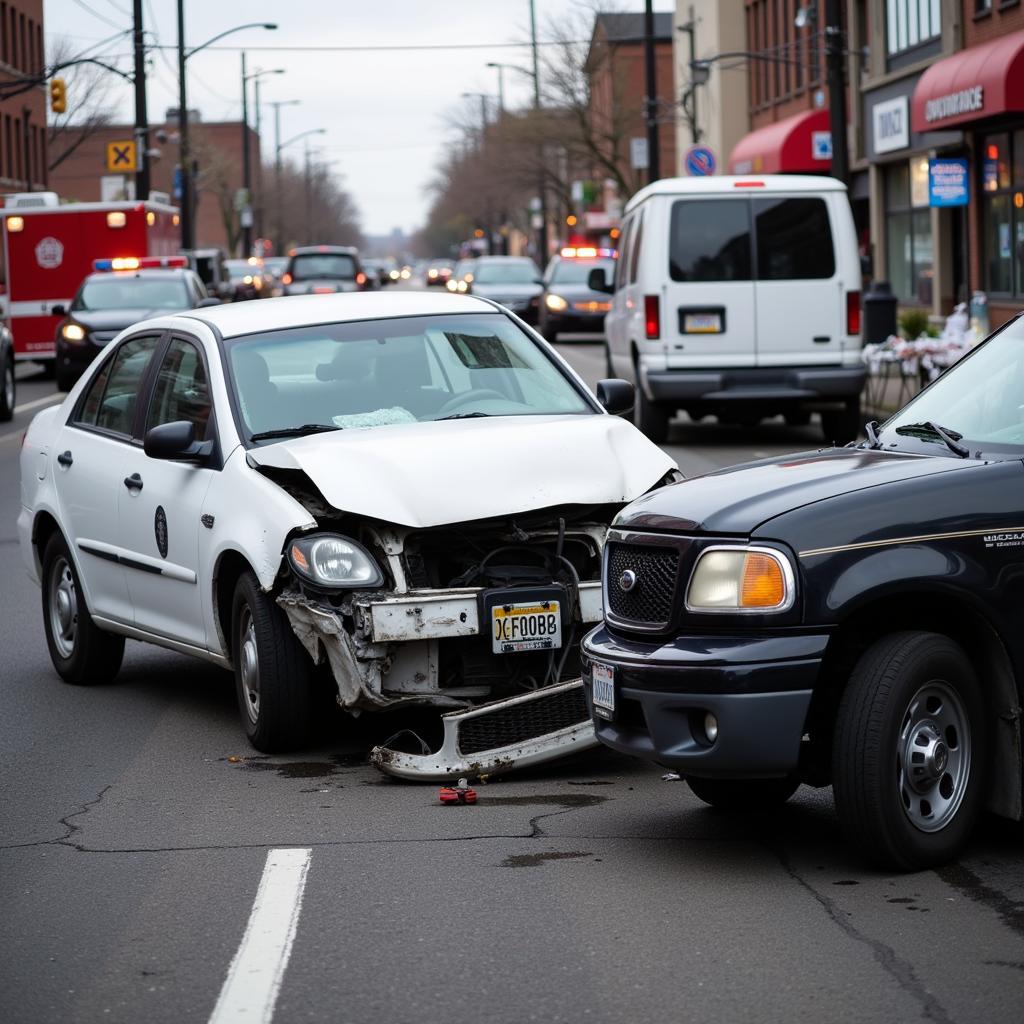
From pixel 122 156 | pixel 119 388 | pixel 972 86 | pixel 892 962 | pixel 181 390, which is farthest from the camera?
pixel 122 156

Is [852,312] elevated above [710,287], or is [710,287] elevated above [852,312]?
[710,287]

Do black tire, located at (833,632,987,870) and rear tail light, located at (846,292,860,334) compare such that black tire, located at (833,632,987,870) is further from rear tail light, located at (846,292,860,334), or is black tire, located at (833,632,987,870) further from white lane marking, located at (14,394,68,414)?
white lane marking, located at (14,394,68,414)

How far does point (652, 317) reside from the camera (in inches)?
720

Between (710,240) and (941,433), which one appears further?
(710,240)

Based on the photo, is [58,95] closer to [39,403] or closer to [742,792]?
[39,403]

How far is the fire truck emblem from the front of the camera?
34312 millimetres

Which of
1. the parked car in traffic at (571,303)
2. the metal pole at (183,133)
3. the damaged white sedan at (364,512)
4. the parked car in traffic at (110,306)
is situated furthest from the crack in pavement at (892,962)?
the metal pole at (183,133)

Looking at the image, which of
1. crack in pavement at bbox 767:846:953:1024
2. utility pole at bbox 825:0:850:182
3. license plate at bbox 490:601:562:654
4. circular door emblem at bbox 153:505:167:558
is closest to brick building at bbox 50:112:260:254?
utility pole at bbox 825:0:850:182

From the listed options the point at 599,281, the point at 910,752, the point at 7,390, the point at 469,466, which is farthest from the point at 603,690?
the point at 7,390

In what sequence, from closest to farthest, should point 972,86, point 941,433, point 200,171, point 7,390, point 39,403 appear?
point 941,433 < point 7,390 < point 39,403 < point 972,86 < point 200,171

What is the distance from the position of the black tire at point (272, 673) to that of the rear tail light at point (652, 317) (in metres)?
11.4

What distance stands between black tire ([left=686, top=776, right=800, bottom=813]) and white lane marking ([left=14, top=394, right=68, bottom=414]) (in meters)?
22.3

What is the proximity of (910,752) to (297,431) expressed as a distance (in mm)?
3216

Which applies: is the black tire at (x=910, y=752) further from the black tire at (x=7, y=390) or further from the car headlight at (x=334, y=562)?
the black tire at (x=7, y=390)
